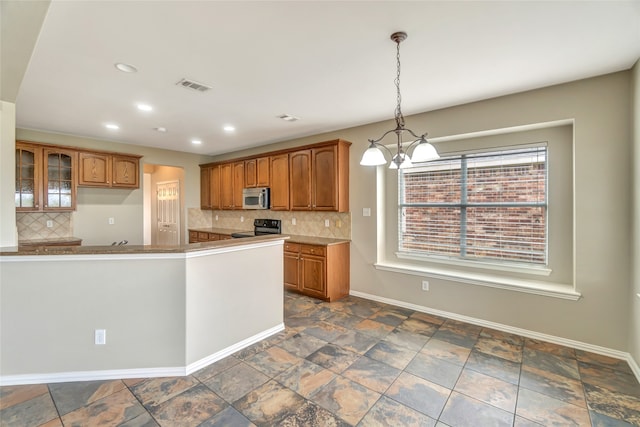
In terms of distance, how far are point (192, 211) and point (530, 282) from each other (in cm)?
630

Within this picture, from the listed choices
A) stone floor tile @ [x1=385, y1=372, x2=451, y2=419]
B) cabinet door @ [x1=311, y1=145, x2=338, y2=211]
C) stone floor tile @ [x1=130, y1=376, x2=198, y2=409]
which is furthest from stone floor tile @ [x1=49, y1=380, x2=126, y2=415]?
cabinet door @ [x1=311, y1=145, x2=338, y2=211]

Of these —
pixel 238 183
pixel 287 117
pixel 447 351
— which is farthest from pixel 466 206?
pixel 238 183

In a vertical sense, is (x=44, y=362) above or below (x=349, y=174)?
below

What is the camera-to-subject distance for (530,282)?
129 inches

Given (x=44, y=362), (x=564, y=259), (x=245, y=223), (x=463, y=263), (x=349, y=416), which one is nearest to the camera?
(x=349, y=416)

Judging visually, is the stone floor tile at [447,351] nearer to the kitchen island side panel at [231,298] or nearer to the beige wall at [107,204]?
the kitchen island side panel at [231,298]

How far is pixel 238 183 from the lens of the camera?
598cm

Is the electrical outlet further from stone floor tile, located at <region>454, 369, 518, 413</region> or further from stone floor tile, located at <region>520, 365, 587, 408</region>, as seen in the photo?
stone floor tile, located at <region>520, 365, 587, 408</region>

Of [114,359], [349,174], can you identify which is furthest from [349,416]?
[349,174]

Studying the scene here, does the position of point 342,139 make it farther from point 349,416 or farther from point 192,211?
point 192,211

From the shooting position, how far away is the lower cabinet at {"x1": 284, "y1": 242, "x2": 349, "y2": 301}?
429cm

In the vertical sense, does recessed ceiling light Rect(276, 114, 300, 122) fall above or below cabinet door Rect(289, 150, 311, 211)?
above

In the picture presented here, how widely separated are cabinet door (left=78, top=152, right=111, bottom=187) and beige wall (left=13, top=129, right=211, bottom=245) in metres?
0.28

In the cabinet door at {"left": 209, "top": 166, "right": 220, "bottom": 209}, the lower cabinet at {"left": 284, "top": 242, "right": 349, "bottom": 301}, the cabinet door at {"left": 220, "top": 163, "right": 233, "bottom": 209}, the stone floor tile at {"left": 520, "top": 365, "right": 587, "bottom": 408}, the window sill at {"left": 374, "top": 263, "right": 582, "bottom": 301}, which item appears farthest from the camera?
the cabinet door at {"left": 209, "top": 166, "right": 220, "bottom": 209}
